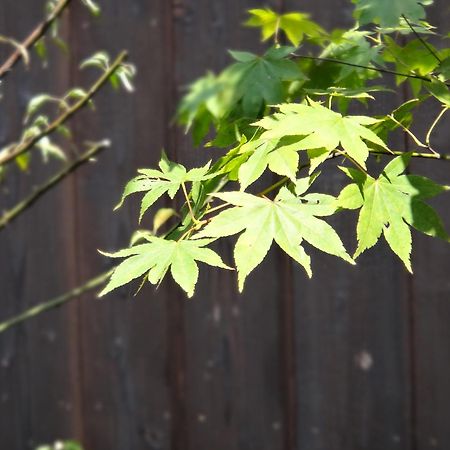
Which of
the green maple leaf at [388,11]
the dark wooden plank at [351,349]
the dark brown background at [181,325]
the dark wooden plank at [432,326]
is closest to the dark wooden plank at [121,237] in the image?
the dark brown background at [181,325]

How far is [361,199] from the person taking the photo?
0.72m

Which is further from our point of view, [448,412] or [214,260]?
[448,412]

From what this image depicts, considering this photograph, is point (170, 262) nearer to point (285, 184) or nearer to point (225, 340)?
point (285, 184)

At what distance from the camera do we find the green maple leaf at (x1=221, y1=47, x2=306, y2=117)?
2.75ft

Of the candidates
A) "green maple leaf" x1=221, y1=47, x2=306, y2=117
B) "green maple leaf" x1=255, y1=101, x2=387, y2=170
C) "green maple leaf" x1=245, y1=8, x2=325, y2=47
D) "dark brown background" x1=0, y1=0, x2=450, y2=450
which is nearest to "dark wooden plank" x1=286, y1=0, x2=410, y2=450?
"dark brown background" x1=0, y1=0, x2=450, y2=450

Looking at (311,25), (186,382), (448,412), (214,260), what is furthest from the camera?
(186,382)

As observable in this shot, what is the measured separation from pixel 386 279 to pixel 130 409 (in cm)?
57

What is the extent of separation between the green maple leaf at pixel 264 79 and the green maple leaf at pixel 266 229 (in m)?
0.16

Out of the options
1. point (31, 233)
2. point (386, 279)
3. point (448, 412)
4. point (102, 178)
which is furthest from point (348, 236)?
point (31, 233)

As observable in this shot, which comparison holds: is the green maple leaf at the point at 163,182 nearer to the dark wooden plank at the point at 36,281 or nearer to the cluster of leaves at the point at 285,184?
the cluster of leaves at the point at 285,184

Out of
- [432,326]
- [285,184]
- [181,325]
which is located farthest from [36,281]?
[285,184]

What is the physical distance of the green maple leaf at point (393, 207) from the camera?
0.71 m

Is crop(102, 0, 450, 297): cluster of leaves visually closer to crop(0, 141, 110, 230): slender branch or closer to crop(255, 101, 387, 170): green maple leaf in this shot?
crop(255, 101, 387, 170): green maple leaf

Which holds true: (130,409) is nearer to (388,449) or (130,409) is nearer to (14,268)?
(14,268)
